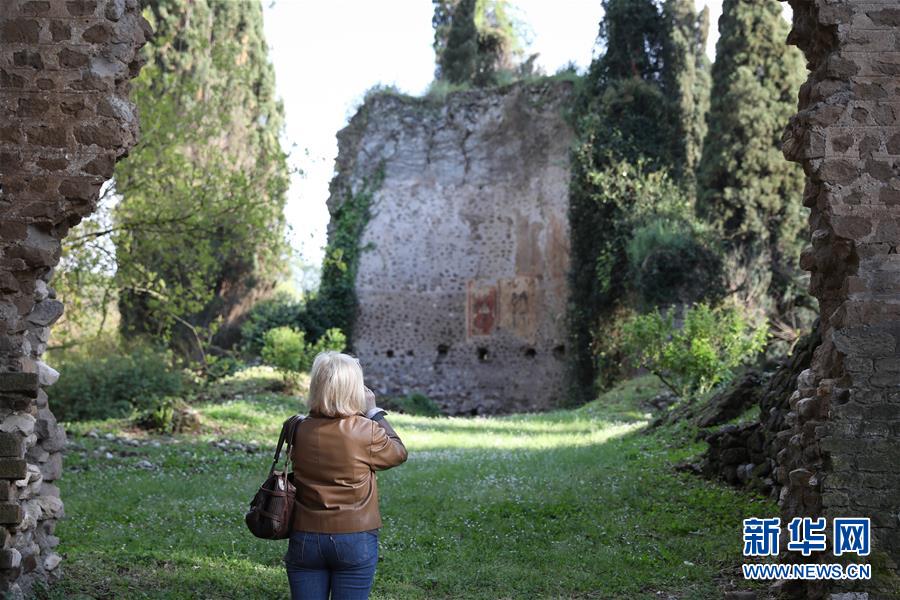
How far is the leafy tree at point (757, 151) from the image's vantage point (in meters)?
18.4

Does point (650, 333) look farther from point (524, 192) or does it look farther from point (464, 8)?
point (464, 8)

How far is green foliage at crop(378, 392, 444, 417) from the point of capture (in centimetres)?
2150

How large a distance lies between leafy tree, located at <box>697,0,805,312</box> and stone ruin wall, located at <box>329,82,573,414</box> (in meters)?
5.59

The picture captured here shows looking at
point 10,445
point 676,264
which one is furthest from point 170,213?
point 676,264

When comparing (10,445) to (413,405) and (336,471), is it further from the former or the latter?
(413,405)

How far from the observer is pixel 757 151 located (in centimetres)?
1836

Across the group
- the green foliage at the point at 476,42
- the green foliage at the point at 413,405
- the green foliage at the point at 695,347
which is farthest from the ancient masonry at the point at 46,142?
the green foliage at the point at 476,42

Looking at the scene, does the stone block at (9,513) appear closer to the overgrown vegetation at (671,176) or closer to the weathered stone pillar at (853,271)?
the weathered stone pillar at (853,271)

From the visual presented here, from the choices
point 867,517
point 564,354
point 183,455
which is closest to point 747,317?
point 564,354

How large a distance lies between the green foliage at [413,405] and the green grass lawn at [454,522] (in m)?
8.00

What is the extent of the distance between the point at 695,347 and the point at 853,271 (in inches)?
354

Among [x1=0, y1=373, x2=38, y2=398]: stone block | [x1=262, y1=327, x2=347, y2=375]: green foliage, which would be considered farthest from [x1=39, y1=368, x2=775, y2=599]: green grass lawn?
[x1=262, y1=327, x2=347, y2=375]: green foliage

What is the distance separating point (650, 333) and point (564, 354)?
7602 millimetres

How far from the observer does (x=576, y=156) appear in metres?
22.8
